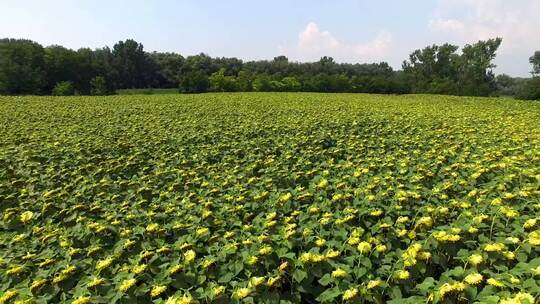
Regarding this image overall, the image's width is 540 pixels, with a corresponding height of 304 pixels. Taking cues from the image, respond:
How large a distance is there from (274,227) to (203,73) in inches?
2146

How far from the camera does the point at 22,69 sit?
4775cm

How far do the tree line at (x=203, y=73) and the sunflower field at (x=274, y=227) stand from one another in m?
43.8

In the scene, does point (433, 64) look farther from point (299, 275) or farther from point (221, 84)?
point (299, 275)

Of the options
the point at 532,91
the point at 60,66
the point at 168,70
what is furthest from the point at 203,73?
the point at 532,91

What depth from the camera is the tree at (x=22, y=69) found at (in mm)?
46250

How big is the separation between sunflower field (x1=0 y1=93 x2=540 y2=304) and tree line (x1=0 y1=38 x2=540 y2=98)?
1725 inches

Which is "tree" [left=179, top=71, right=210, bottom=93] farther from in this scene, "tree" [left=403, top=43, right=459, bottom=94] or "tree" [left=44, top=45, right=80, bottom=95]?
"tree" [left=403, top=43, right=459, bottom=94]

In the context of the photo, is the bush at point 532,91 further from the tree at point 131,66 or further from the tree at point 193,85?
the tree at point 131,66

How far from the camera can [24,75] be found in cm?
4772

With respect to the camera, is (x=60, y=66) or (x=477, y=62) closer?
(x=60, y=66)

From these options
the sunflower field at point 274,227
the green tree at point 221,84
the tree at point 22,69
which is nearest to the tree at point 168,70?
the green tree at point 221,84

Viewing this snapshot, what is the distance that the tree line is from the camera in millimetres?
50781

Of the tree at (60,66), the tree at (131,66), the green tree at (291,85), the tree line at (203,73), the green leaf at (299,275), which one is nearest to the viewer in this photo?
the green leaf at (299,275)

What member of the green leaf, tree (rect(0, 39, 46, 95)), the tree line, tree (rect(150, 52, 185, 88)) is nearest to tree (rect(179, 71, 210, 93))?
the tree line
